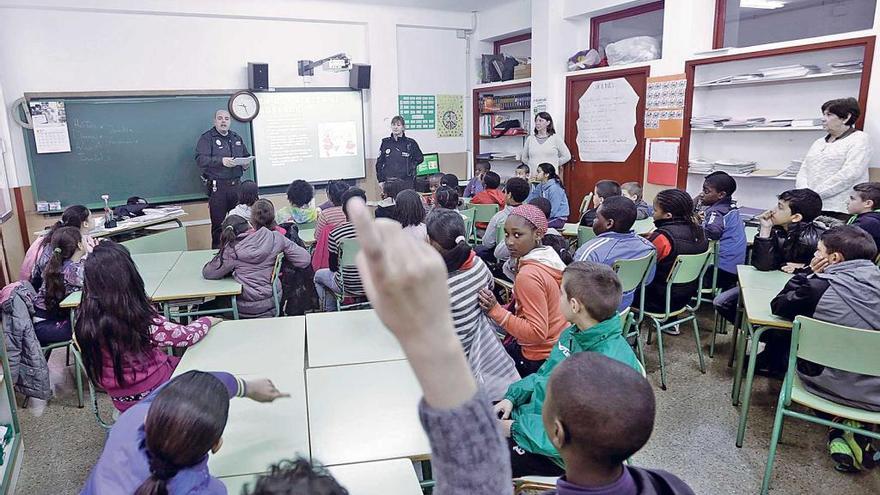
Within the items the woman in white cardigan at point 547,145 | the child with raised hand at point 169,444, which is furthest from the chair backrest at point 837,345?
the woman in white cardigan at point 547,145

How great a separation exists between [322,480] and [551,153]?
614 cm

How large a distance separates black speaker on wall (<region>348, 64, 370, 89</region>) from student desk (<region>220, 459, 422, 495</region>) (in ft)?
20.2

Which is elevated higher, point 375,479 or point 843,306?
point 843,306

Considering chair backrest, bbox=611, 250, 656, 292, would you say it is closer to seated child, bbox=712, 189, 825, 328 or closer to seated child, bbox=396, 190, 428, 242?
seated child, bbox=712, 189, 825, 328

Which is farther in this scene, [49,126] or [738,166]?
[49,126]

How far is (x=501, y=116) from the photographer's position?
25.8ft

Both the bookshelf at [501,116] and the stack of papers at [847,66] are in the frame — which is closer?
the stack of papers at [847,66]

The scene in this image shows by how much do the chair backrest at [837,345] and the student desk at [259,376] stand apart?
179 centimetres

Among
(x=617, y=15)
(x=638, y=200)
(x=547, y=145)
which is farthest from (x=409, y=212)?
(x=617, y=15)

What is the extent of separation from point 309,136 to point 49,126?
2640mm

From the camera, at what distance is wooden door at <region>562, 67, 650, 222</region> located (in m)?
5.97

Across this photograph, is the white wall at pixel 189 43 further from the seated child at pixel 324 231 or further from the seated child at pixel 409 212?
the seated child at pixel 409 212

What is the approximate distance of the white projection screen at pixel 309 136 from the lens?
22.0 feet

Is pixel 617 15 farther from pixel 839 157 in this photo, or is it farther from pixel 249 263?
pixel 249 263
